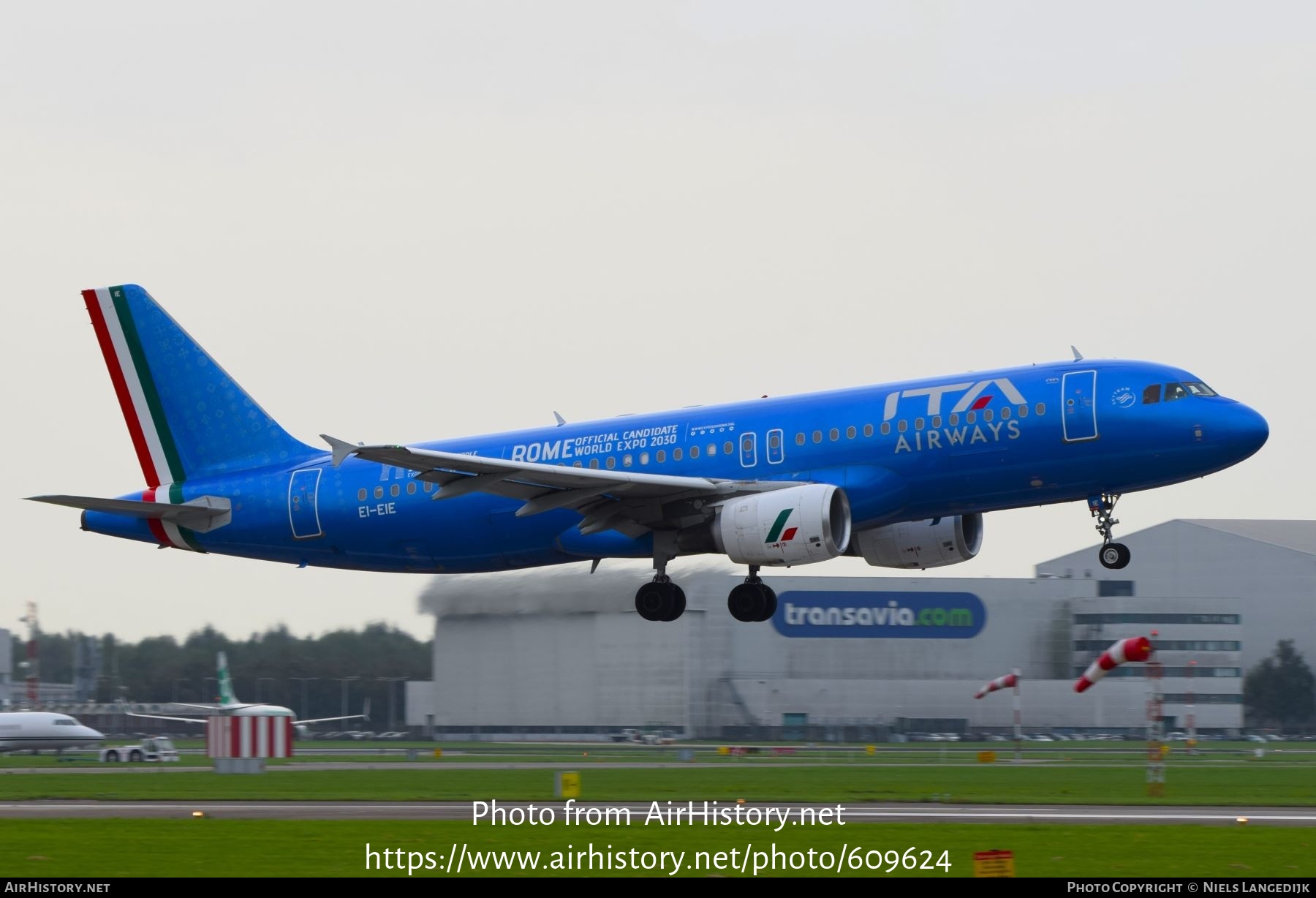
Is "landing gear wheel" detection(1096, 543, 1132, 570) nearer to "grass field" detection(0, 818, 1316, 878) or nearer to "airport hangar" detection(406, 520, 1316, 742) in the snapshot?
"grass field" detection(0, 818, 1316, 878)

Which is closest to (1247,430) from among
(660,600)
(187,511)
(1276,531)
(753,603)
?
(753,603)

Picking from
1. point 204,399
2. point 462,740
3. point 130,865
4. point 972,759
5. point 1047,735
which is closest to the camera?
point 130,865

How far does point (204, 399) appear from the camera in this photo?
42.0m

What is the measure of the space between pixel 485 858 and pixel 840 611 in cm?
7175

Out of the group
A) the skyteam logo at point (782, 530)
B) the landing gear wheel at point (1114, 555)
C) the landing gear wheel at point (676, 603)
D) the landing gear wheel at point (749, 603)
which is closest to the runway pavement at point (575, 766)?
the landing gear wheel at point (676, 603)

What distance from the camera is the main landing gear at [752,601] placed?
36.8 metres

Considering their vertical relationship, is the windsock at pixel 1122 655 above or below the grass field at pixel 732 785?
above

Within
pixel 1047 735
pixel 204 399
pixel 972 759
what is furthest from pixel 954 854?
pixel 1047 735

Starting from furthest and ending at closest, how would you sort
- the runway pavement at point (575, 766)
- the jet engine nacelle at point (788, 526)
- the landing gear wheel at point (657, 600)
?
the runway pavement at point (575, 766) < the landing gear wheel at point (657, 600) < the jet engine nacelle at point (788, 526)

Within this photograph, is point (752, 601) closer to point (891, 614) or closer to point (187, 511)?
point (187, 511)

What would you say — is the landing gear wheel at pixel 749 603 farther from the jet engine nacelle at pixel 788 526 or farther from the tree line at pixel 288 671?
the tree line at pixel 288 671

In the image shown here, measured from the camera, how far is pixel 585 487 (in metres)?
34.5

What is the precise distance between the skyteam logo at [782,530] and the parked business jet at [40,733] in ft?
138

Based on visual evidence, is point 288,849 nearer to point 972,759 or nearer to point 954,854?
point 954,854
